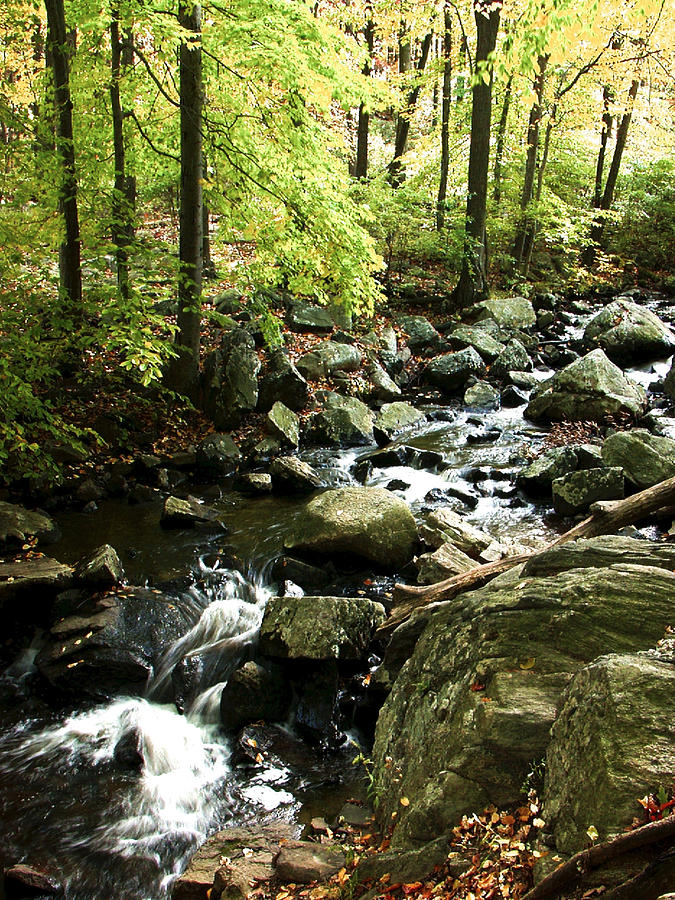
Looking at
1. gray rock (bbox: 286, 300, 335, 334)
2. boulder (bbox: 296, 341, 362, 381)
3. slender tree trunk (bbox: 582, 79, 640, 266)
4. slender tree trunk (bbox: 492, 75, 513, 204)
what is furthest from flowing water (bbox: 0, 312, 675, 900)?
slender tree trunk (bbox: 582, 79, 640, 266)

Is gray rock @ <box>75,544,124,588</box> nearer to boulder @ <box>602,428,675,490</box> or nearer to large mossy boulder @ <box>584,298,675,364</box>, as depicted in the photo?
boulder @ <box>602,428,675,490</box>

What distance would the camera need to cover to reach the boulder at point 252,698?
578 cm

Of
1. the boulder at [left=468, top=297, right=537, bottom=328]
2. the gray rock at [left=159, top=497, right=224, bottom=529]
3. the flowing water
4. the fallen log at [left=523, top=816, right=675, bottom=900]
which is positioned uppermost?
the fallen log at [left=523, top=816, right=675, bottom=900]

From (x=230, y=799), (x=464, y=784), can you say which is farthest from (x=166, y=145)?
(x=464, y=784)

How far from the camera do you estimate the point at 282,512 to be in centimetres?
930

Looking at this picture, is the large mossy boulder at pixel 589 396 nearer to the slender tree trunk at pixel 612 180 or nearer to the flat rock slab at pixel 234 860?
the flat rock slab at pixel 234 860

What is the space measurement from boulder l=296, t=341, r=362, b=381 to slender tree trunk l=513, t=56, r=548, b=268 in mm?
8827

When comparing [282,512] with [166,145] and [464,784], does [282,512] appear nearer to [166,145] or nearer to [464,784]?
[464,784]

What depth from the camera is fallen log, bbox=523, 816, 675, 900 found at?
2262mm

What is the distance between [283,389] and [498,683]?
904 cm

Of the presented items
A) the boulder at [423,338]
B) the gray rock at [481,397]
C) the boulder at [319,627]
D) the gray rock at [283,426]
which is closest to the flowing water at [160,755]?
the boulder at [319,627]

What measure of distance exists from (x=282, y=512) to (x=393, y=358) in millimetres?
6510

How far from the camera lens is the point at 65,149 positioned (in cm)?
963

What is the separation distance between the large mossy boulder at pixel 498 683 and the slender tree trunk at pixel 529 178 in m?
16.8
